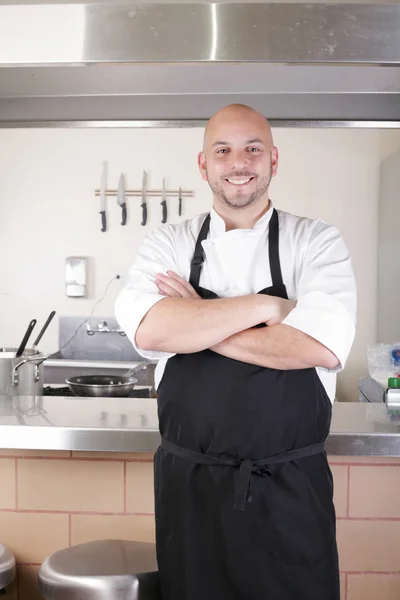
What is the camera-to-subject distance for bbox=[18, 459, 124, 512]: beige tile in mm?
2293

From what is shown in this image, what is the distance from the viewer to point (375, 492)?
7.30 ft

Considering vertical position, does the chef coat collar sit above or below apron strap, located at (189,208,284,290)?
above

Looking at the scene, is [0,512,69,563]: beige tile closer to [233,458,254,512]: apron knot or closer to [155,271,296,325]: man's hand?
[233,458,254,512]: apron knot

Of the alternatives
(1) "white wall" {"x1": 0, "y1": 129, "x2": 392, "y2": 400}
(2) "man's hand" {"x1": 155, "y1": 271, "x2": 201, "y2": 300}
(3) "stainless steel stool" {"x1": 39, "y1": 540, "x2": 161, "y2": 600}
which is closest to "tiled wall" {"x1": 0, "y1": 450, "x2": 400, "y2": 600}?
(3) "stainless steel stool" {"x1": 39, "y1": 540, "x2": 161, "y2": 600}

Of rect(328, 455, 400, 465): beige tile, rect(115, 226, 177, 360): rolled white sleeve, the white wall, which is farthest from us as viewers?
the white wall

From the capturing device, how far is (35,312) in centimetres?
553

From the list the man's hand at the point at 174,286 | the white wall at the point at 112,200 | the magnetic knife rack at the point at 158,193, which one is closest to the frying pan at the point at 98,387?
the man's hand at the point at 174,286

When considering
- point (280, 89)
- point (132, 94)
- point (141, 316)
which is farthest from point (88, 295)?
point (141, 316)

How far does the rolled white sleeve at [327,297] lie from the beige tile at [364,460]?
1.68 feet

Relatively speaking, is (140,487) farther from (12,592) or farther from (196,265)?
(196,265)

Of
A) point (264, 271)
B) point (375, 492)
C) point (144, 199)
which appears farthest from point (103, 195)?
point (375, 492)

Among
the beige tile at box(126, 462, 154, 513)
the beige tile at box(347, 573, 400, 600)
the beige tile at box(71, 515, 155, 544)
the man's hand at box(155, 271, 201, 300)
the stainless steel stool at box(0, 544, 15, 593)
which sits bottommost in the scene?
the beige tile at box(347, 573, 400, 600)

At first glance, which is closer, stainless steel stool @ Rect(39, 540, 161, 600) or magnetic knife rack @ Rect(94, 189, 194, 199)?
stainless steel stool @ Rect(39, 540, 161, 600)

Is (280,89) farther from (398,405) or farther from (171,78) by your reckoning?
(398,405)
